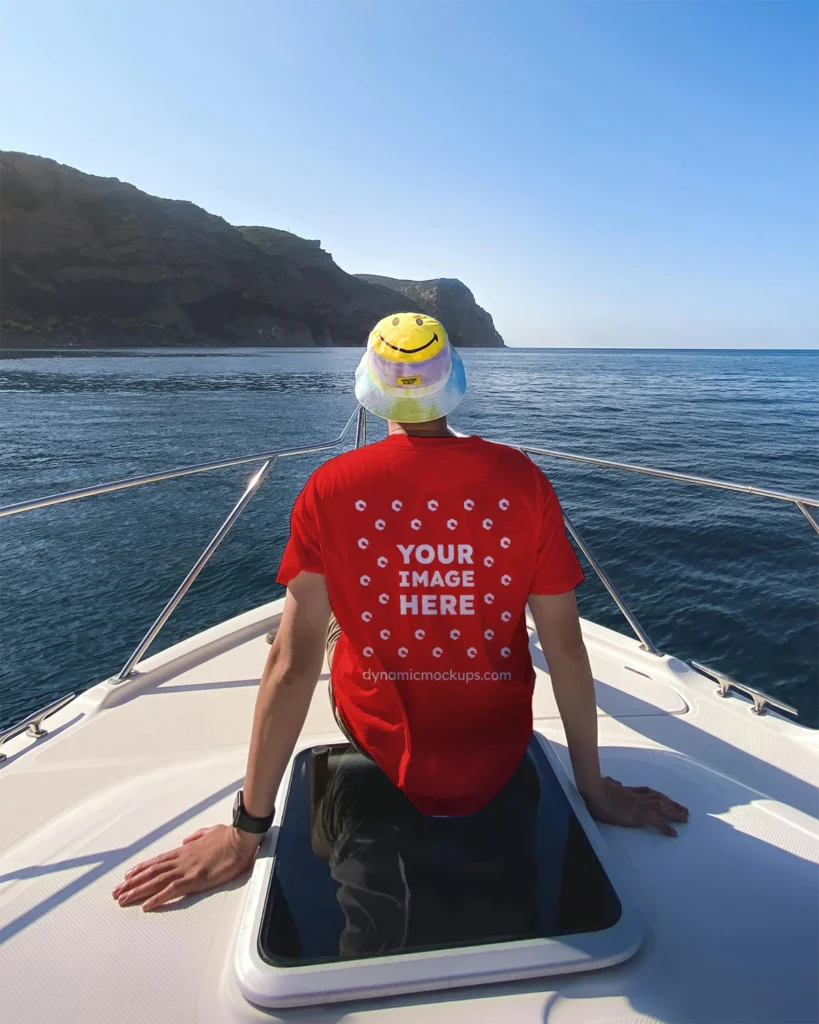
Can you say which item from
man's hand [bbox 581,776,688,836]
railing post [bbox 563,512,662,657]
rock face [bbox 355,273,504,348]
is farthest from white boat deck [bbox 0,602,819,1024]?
rock face [bbox 355,273,504,348]

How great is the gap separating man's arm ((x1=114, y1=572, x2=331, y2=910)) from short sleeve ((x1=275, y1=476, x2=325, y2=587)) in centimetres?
2

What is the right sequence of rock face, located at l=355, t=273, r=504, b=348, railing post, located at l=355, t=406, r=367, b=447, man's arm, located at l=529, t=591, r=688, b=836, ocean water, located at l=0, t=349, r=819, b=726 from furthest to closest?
rock face, located at l=355, t=273, r=504, b=348, ocean water, located at l=0, t=349, r=819, b=726, railing post, located at l=355, t=406, r=367, b=447, man's arm, located at l=529, t=591, r=688, b=836

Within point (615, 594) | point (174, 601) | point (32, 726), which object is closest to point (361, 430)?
point (174, 601)

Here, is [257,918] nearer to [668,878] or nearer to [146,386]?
[668,878]

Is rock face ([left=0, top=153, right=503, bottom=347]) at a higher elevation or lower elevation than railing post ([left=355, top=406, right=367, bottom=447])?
higher

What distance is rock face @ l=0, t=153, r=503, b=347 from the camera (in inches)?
2918

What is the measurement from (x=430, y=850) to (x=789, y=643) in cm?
638

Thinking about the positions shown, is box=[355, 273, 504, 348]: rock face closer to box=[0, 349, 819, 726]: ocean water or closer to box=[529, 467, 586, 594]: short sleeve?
box=[0, 349, 819, 726]: ocean water

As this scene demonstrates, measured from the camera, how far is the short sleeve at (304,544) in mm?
1162

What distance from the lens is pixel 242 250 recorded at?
101m

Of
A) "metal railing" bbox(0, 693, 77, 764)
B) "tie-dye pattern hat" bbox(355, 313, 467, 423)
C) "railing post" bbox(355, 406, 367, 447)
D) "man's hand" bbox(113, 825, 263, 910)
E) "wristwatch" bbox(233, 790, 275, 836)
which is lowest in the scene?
"metal railing" bbox(0, 693, 77, 764)

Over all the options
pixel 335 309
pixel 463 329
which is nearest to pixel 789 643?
pixel 335 309

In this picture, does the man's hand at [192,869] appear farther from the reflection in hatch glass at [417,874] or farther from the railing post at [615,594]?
the railing post at [615,594]

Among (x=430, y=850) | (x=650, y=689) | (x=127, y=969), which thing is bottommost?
(x=650, y=689)
